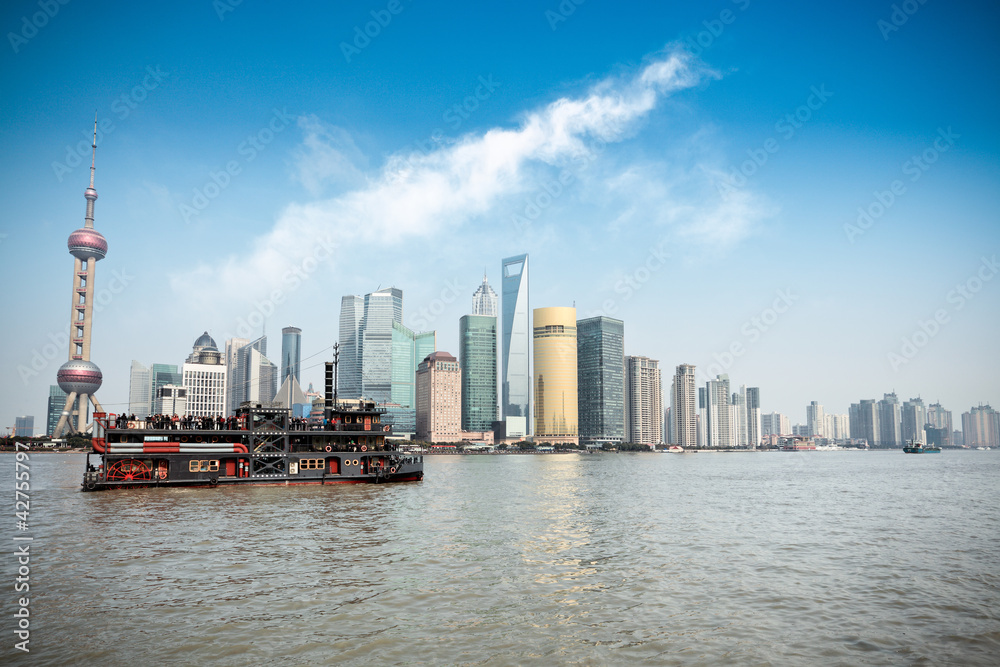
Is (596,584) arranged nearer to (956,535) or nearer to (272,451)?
(956,535)

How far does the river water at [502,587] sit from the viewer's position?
19.1 metres

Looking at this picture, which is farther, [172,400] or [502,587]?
[172,400]

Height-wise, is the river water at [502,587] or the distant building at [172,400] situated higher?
the distant building at [172,400]

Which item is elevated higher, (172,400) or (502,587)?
(172,400)

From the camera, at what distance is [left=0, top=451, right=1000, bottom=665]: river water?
19078 millimetres

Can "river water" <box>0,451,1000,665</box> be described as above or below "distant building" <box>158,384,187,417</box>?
below

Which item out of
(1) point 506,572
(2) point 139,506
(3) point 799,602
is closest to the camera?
(3) point 799,602

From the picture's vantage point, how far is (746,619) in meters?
22.0

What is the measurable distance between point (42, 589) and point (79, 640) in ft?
27.0

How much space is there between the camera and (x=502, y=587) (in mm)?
26266

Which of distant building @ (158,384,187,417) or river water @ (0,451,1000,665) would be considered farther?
distant building @ (158,384,187,417)

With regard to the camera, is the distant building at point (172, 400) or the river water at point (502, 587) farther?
the distant building at point (172, 400)

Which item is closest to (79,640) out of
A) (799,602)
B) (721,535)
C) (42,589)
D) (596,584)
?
(42,589)

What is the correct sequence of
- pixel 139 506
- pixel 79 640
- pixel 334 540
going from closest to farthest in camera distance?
pixel 79 640 → pixel 334 540 → pixel 139 506
